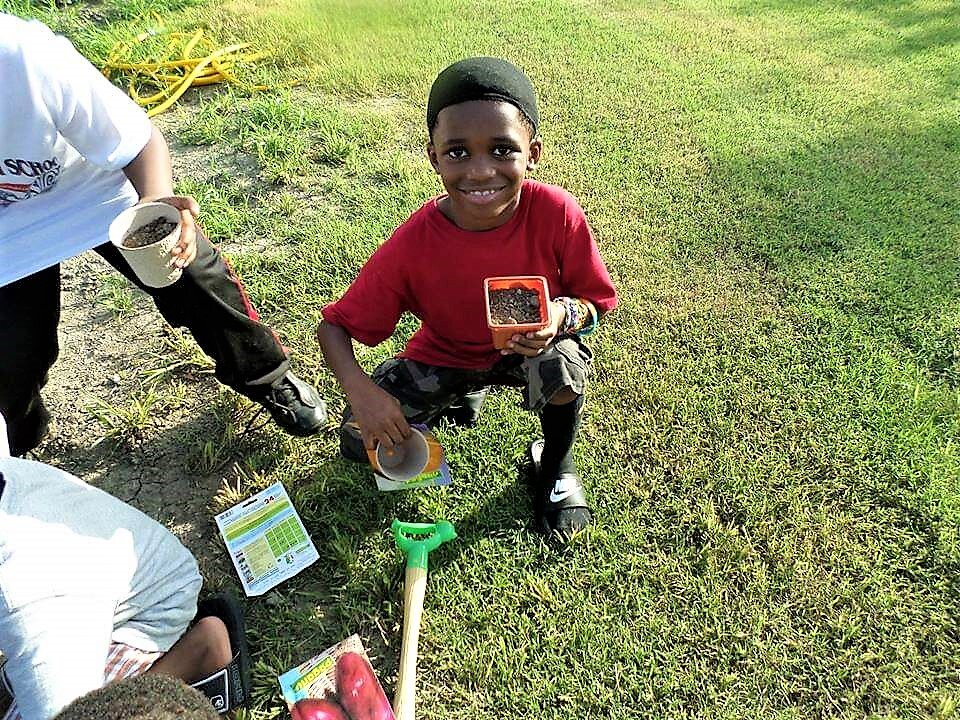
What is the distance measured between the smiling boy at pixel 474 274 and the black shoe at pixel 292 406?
1.03 ft

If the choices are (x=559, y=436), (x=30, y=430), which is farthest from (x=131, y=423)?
(x=559, y=436)

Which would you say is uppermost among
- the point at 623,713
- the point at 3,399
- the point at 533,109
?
the point at 533,109

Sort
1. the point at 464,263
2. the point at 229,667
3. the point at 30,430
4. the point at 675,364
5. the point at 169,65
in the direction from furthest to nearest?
the point at 169,65, the point at 675,364, the point at 30,430, the point at 464,263, the point at 229,667

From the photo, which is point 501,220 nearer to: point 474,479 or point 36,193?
point 474,479

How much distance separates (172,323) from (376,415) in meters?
0.84

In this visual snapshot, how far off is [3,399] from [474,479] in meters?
1.59

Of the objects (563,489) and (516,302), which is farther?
(563,489)

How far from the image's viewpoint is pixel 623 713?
1.88 m

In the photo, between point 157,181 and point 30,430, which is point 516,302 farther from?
point 30,430

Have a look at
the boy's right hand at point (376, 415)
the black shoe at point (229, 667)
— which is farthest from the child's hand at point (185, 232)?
the black shoe at point (229, 667)

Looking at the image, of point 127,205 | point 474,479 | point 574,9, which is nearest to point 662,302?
point 474,479

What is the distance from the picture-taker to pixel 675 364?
9.09 ft

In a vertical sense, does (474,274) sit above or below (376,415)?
above

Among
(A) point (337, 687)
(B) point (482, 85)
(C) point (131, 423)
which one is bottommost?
(A) point (337, 687)
